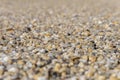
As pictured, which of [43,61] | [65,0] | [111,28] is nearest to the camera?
[43,61]

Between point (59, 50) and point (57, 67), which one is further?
point (59, 50)

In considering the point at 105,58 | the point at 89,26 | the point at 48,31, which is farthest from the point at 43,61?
the point at 89,26

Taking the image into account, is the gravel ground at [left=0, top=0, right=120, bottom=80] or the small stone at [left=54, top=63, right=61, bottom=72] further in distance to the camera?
the small stone at [left=54, top=63, right=61, bottom=72]

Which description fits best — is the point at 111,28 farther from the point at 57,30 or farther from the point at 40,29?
the point at 40,29

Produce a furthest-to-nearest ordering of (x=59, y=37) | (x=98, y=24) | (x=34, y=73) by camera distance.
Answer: (x=98, y=24)
(x=59, y=37)
(x=34, y=73)

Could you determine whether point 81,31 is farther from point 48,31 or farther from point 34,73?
point 34,73

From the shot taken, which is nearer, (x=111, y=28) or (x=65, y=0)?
(x=111, y=28)

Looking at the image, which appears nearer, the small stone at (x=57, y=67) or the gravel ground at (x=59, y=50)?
the gravel ground at (x=59, y=50)
